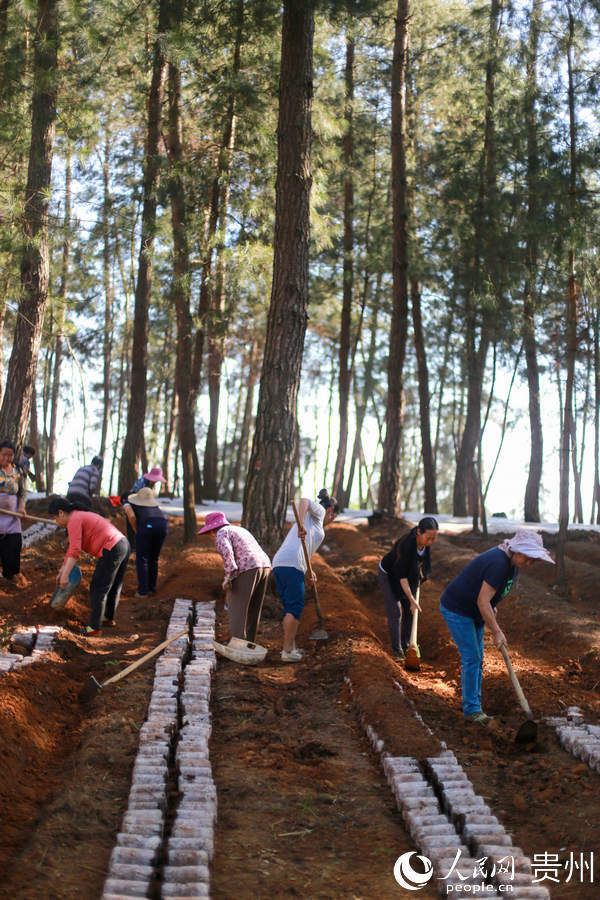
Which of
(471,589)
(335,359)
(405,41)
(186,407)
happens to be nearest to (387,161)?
(405,41)

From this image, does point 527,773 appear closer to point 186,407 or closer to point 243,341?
point 186,407

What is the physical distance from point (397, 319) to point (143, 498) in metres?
10.8

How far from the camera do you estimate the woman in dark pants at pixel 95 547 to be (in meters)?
8.30

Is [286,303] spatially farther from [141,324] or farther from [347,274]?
[347,274]

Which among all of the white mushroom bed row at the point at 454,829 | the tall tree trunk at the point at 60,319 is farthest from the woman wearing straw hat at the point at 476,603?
the tall tree trunk at the point at 60,319

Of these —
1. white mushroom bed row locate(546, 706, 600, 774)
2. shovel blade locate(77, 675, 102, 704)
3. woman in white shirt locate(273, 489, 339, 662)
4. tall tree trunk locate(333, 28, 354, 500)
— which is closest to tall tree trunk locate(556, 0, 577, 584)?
woman in white shirt locate(273, 489, 339, 662)

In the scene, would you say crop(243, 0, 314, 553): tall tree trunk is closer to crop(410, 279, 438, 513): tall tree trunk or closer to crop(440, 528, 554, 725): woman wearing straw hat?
crop(440, 528, 554, 725): woman wearing straw hat

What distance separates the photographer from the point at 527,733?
598cm

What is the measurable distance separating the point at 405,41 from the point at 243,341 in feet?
51.9

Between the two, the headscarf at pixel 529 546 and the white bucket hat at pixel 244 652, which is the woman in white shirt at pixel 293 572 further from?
the headscarf at pixel 529 546

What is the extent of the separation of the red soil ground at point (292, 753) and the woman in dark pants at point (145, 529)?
3.23 ft

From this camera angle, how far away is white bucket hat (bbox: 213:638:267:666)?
764 cm

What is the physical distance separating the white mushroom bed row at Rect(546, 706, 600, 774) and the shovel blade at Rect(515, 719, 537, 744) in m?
0.26

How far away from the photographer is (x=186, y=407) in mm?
15430
